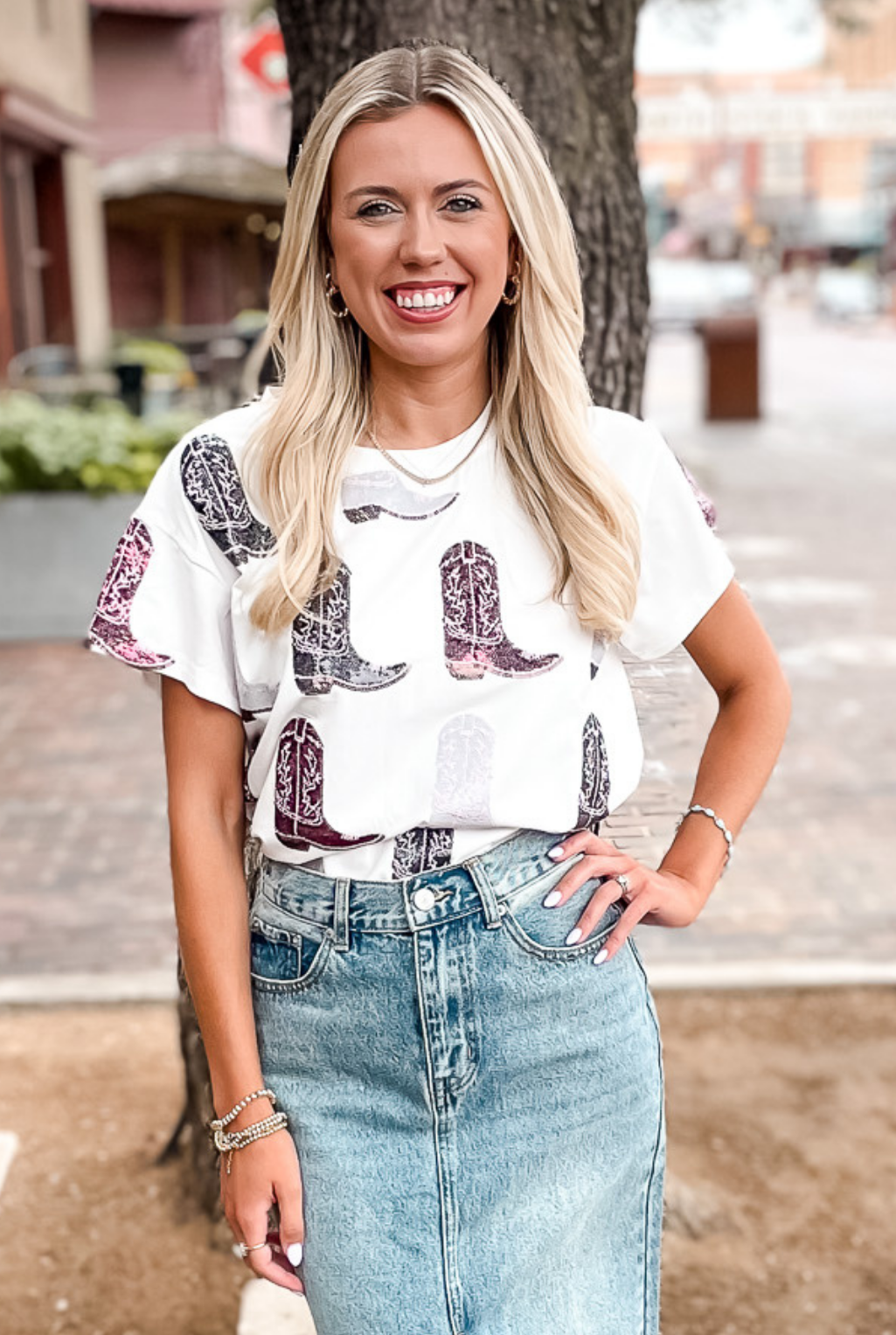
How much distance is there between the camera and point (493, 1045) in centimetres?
182

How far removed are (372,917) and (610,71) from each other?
6.58 ft

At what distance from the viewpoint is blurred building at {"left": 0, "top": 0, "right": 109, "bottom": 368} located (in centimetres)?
1528

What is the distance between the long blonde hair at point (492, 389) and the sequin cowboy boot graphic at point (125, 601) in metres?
0.13

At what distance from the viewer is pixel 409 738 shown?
179cm

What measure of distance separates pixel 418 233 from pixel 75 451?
23.8 feet

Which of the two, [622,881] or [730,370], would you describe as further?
[730,370]

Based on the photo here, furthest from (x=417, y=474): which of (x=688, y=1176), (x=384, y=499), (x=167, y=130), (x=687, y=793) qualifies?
(x=167, y=130)

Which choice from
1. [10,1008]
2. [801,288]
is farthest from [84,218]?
[801,288]

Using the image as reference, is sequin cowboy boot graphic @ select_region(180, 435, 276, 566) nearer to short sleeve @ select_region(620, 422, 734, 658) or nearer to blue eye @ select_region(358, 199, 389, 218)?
blue eye @ select_region(358, 199, 389, 218)

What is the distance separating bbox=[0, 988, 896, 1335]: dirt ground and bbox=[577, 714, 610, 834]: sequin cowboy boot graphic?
165 cm

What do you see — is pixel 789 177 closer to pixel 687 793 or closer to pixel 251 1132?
pixel 687 793

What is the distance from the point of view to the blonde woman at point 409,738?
1799mm

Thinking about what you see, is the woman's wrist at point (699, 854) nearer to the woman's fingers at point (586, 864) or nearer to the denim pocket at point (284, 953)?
the woman's fingers at point (586, 864)

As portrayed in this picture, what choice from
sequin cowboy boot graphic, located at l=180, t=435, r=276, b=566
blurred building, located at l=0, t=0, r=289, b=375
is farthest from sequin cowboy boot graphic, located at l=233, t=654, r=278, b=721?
blurred building, located at l=0, t=0, r=289, b=375
